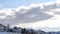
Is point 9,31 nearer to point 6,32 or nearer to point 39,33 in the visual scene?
point 6,32

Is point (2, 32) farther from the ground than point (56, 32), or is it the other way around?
point (56, 32)

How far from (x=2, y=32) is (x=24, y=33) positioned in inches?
656

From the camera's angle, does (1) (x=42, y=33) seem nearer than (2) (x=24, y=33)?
No

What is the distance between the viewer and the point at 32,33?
80250 mm

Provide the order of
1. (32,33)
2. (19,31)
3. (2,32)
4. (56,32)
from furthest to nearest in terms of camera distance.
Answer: (56,32) → (32,33) → (19,31) → (2,32)

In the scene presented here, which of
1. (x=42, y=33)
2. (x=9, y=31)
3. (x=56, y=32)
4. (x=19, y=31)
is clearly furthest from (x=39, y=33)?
(x=56, y=32)

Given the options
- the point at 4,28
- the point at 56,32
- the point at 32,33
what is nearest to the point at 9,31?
the point at 4,28

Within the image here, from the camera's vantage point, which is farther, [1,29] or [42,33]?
[42,33]

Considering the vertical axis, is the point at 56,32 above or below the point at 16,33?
above

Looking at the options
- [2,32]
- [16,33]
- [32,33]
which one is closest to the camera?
[2,32]

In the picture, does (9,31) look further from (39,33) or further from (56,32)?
(56,32)

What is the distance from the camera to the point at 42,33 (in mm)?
82438

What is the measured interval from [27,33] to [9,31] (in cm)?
1545

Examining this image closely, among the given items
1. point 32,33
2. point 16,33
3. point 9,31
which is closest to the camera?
point 9,31
